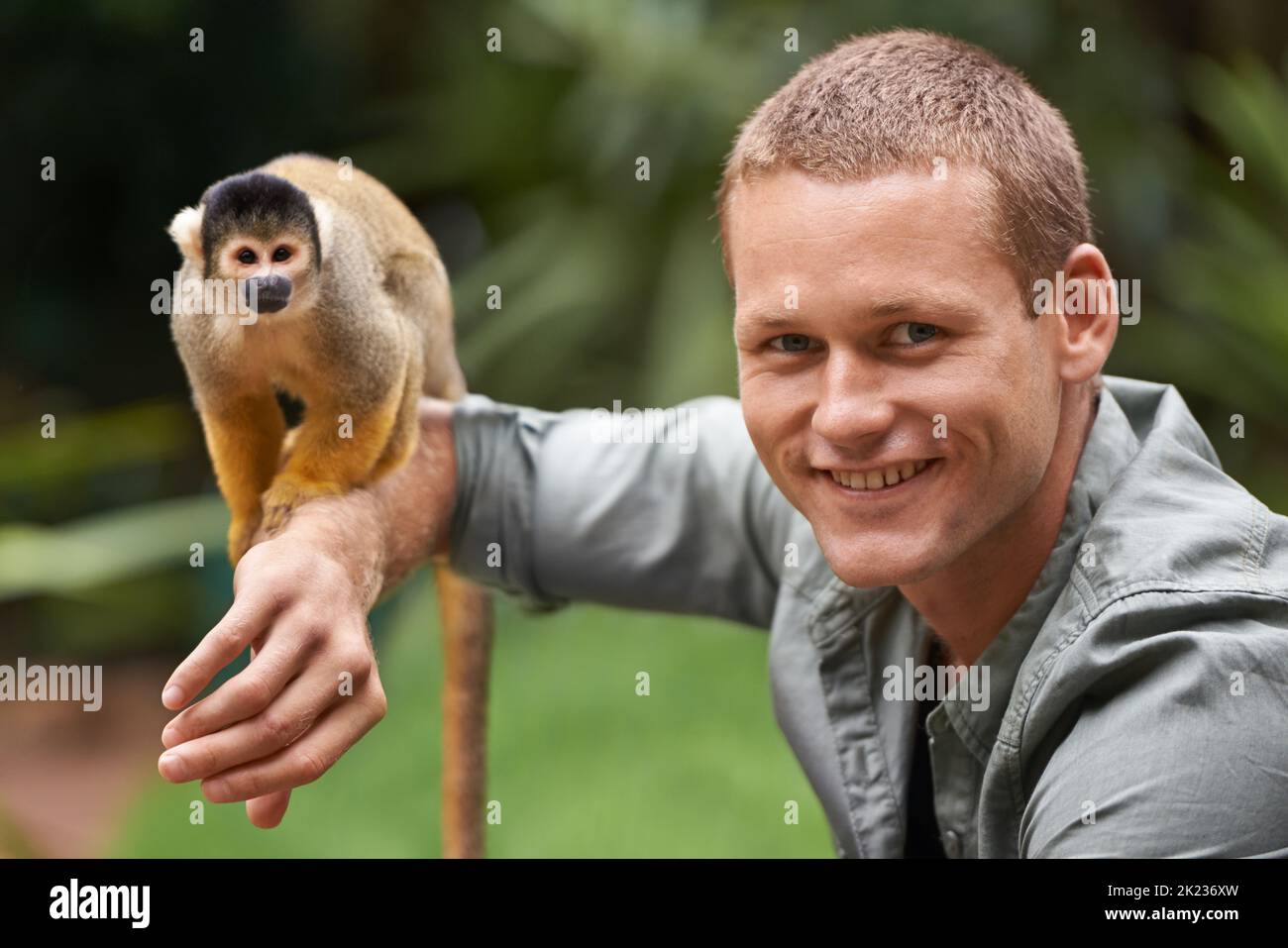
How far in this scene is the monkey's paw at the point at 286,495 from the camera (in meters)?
1.39

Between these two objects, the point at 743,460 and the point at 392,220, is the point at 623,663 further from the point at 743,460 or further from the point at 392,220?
the point at 392,220

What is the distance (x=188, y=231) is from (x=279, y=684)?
44 centimetres

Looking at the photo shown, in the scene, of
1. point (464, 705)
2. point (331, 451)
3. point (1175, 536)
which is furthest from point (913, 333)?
point (464, 705)

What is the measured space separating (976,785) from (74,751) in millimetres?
2879

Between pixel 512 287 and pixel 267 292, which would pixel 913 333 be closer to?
pixel 267 292

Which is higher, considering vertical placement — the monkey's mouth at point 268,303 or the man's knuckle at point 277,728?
the monkey's mouth at point 268,303

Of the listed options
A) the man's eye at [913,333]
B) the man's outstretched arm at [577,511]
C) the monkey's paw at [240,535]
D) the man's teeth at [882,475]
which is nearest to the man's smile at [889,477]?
the man's teeth at [882,475]

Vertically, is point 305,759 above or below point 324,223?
below

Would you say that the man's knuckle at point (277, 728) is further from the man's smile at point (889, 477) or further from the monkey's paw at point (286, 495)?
the man's smile at point (889, 477)

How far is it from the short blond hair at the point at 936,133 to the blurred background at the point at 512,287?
119 centimetres

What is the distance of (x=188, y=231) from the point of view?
115 cm

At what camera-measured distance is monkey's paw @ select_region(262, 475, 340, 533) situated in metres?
1.39

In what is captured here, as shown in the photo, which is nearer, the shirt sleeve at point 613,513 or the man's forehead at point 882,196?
the man's forehead at point 882,196

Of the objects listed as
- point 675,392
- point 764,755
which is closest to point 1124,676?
point 764,755
